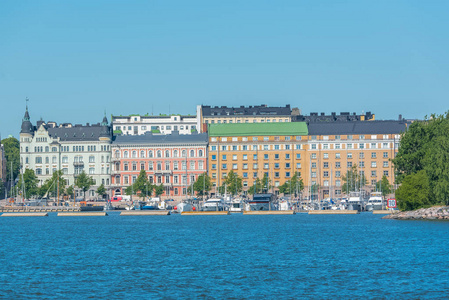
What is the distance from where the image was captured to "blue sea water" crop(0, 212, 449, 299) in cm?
4200

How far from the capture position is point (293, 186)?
16238cm

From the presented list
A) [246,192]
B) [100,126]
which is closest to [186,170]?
[246,192]

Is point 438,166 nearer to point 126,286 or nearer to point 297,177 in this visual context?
point 126,286

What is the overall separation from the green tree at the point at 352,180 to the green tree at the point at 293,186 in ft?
25.6

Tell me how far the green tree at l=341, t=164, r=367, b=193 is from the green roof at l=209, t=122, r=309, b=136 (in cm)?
1310

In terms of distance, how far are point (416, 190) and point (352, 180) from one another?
→ 61664 millimetres

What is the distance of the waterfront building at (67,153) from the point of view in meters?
176

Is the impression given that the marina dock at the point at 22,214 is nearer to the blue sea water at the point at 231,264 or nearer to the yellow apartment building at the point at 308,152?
the yellow apartment building at the point at 308,152

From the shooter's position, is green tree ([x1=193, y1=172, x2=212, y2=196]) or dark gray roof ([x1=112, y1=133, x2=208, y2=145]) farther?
dark gray roof ([x1=112, y1=133, x2=208, y2=145])

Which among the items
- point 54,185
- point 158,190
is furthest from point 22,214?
point 158,190

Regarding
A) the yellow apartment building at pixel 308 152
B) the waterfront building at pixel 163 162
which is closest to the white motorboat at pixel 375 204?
the yellow apartment building at pixel 308 152

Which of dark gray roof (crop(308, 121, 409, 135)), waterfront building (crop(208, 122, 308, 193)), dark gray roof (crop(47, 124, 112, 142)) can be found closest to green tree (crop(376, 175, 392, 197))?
dark gray roof (crop(308, 121, 409, 135))

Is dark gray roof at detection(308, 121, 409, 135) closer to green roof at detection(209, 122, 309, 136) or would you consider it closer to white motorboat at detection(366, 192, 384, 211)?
green roof at detection(209, 122, 309, 136)

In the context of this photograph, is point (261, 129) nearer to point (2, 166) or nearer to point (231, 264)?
point (2, 166)
